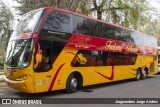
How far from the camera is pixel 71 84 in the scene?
1198cm

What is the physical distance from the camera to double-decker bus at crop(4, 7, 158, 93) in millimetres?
10078

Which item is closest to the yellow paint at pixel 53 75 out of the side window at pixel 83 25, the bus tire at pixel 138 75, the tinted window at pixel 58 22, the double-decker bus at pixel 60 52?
the double-decker bus at pixel 60 52

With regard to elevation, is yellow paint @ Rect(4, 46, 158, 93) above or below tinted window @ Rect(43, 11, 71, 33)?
below

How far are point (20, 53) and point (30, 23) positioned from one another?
1.46m

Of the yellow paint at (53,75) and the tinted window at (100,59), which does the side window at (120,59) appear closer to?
the tinted window at (100,59)

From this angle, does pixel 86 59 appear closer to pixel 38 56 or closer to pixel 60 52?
pixel 60 52

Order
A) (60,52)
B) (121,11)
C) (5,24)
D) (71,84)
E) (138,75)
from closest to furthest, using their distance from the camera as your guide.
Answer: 1. (60,52)
2. (71,84)
3. (138,75)
4. (121,11)
5. (5,24)

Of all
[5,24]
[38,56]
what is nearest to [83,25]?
[38,56]

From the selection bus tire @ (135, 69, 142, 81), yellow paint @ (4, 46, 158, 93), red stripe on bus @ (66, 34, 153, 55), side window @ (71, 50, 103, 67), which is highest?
red stripe on bus @ (66, 34, 153, 55)

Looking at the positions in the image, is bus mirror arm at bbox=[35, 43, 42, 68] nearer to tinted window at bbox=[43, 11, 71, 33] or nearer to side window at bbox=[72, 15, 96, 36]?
tinted window at bbox=[43, 11, 71, 33]

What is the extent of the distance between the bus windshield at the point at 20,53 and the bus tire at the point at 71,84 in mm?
2552

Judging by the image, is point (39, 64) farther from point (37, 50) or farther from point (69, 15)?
point (69, 15)

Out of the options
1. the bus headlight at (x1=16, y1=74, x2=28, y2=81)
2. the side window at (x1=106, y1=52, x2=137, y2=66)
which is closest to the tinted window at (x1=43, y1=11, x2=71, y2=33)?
the bus headlight at (x1=16, y1=74, x2=28, y2=81)

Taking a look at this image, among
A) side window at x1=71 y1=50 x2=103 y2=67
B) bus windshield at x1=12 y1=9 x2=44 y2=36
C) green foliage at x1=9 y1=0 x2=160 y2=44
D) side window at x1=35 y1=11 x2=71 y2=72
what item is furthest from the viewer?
green foliage at x1=9 y1=0 x2=160 y2=44
